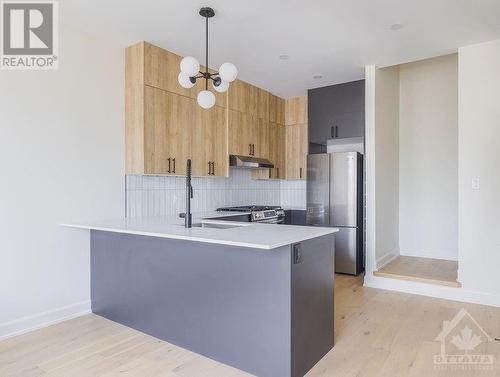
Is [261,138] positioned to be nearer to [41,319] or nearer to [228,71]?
[228,71]

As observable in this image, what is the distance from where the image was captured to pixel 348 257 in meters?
4.54

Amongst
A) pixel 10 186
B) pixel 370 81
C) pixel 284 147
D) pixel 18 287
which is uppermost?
pixel 370 81

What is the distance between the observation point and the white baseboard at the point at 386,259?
4.24 m

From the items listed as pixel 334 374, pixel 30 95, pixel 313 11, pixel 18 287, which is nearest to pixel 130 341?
pixel 18 287

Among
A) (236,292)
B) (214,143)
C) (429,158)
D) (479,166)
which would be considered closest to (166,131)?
(214,143)

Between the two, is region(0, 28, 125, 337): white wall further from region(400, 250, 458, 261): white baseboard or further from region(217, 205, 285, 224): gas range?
region(400, 250, 458, 261): white baseboard

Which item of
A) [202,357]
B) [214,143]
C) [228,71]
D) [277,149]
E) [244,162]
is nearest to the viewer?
[202,357]

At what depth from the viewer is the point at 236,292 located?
87.4 inches

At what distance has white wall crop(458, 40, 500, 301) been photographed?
3.38 m

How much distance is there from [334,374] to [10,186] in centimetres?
272

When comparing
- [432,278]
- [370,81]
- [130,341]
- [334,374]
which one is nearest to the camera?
→ [334,374]

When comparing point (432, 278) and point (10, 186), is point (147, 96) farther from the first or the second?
point (432, 278)

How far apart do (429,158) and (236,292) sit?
398 centimetres

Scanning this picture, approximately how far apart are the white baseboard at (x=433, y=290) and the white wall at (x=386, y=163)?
27 cm
